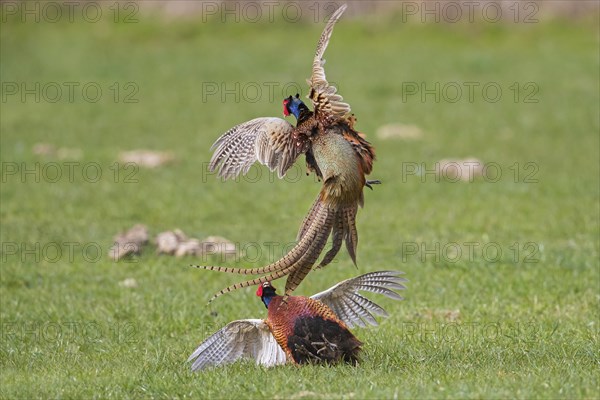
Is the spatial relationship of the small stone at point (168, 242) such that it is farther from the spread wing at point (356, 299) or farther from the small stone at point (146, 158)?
the small stone at point (146, 158)

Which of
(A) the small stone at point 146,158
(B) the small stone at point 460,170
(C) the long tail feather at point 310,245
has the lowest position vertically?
(A) the small stone at point 146,158

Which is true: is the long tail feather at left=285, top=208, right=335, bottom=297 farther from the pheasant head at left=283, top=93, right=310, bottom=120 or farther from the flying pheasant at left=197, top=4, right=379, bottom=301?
the pheasant head at left=283, top=93, right=310, bottom=120

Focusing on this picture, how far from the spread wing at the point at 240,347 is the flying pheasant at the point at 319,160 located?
31cm

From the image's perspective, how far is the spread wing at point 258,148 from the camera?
7023 millimetres

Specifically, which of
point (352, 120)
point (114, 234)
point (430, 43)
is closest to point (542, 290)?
point (352, 120)

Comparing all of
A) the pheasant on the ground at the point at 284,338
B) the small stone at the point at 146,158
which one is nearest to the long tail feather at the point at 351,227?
the pheasant on the ground at the point at 284,338

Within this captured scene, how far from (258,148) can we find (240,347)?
1.34 metres

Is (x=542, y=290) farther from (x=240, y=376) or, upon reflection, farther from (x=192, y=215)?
(x=192, y=215)

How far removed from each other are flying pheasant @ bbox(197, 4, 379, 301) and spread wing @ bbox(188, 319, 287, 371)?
0.31m

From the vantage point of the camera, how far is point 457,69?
22.4 meters

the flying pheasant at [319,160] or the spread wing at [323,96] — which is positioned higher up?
the spread wing at [323,96]

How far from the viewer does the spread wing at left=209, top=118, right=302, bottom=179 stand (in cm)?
702

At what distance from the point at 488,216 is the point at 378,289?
595 cm

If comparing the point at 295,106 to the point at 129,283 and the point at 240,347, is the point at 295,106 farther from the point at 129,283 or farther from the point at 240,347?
the point at 129,283
